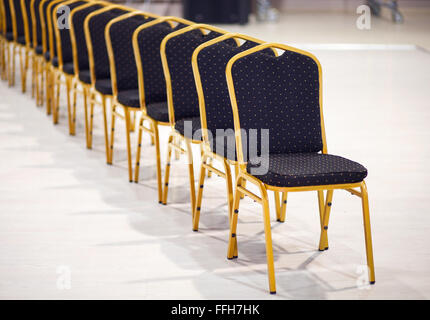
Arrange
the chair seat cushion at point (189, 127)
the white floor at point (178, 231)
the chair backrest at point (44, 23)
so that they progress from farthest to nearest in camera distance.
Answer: the chair backrest at point (44, 23) < the chair seat cushion at point (189, 127) < the white floor at point (178, 231)

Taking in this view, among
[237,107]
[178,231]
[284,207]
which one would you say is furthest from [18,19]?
[237,107]

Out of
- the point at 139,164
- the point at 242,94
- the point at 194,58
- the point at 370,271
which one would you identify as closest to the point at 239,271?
the point at 370,271

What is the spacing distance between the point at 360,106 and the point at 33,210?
3.64 meters

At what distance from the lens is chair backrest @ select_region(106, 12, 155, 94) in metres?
4.58

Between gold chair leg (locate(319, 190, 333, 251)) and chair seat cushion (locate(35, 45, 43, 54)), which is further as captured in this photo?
chair seat cushion (locate(35, 45, 43, 54))

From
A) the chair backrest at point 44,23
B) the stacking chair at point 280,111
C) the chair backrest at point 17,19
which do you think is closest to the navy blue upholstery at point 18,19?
the chair backrest at point 17,19

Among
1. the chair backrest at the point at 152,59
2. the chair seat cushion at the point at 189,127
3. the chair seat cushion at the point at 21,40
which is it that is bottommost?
the chair seat cushion at the point at 21,40

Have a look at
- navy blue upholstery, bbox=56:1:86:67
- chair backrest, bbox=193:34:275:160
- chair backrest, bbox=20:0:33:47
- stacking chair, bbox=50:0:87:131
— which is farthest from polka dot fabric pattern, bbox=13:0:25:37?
chair backrest, bbox=193:34:275:160

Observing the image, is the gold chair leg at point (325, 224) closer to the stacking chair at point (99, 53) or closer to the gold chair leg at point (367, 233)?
the gold chair leg at point (367, 233)

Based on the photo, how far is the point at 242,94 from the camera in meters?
3.24

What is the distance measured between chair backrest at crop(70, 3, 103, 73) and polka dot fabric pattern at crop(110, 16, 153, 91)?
26.4 inches

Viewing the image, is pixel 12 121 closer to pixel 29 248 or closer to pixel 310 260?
pixel 29 248

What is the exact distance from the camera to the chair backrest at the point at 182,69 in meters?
3.90

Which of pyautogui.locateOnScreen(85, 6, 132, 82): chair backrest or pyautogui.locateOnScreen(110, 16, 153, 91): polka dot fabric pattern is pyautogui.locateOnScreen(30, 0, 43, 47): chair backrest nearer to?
pyautogui.locateOnScreen(85, 6, 132, 82): chair backrest
